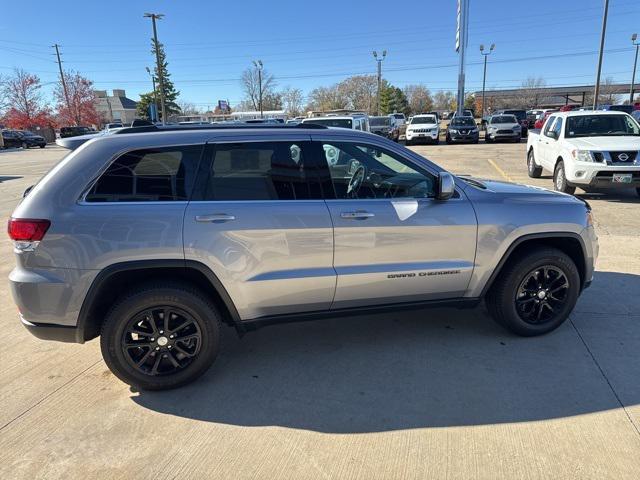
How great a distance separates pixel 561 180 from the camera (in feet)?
31.6

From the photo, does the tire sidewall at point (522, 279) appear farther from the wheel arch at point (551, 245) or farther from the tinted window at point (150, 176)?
the tinted window at point (150, 176)

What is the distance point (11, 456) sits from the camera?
8.62 feet

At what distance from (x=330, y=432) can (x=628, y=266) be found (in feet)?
15.0

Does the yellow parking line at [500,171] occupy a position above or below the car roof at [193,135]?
below

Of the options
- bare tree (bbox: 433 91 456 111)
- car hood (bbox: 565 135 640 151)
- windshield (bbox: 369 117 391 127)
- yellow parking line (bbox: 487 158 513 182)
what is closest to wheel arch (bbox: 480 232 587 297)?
car hood (bbox: 565 135 640 151)

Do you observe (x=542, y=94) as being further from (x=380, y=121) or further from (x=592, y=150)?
(x=592, y=150)

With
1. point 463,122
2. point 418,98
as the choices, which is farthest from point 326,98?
point 463,122

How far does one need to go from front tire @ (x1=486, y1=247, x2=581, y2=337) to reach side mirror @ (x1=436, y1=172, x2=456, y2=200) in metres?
0.90

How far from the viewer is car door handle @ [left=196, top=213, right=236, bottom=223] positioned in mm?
3057

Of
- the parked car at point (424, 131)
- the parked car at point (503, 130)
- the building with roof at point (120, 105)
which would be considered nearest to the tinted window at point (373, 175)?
the parked car at point (424, 131)

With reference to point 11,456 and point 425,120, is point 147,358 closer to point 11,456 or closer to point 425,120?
point 11,456

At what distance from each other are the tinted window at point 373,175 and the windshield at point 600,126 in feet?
26.3

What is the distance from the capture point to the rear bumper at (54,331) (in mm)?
3053

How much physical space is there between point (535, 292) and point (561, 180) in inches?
271
